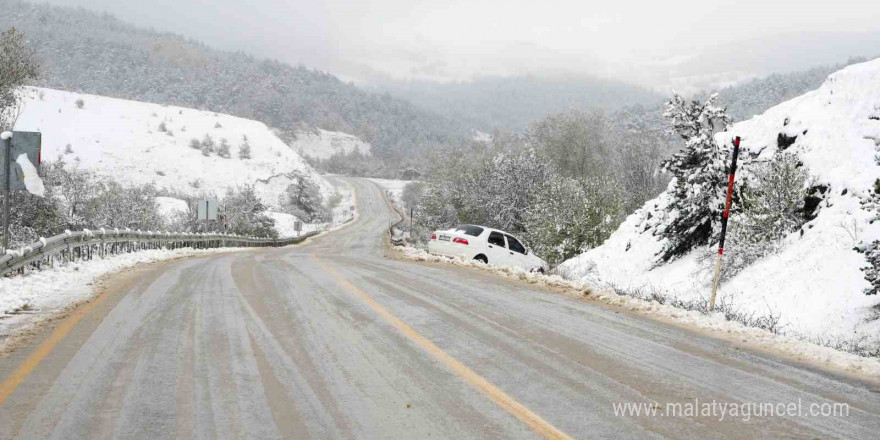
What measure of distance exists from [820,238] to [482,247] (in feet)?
31.4

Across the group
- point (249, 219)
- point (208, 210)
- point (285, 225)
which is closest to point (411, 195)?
point (285, 225)

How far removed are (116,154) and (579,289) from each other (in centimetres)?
7864

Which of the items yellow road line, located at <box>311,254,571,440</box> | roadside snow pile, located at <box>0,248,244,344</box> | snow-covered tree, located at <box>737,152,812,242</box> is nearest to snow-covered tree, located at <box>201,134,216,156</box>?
roadside snow pile, located at <box>0,248,244,344</box>

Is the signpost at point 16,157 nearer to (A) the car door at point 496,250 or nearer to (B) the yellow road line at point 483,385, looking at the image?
(B) the yellow road line at point 483,385

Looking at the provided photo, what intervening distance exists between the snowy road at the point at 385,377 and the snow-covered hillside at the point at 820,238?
4.47 meters

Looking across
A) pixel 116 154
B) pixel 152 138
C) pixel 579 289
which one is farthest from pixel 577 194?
pixel 152 138

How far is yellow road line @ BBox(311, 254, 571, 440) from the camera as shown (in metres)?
3.92

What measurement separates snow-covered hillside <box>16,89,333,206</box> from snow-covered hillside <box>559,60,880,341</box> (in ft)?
223

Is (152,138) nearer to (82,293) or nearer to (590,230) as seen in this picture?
(590,230)

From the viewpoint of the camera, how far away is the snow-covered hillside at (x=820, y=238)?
33.3ft

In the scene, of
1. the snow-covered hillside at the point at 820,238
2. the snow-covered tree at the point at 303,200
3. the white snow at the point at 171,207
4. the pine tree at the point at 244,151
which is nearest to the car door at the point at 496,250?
the snow-covered hillside at the point at 820,238

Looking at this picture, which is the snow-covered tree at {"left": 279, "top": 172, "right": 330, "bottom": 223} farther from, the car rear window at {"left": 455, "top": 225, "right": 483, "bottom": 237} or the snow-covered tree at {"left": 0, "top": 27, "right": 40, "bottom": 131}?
the car rear window at {"left": 455, "top": 225, "right": 483, "bottom": 237}

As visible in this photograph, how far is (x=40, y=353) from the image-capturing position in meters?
5.46

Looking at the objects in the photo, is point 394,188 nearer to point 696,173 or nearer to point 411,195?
point 411,195
